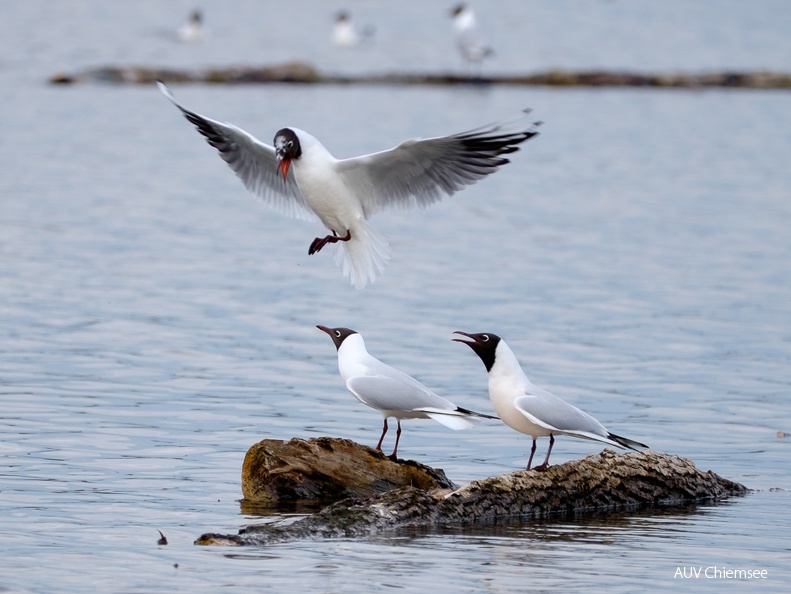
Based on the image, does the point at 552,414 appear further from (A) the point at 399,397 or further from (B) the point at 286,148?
(B) the point at 286,148

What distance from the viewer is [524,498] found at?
829 centimetres

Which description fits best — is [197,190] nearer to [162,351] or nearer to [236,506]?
[162,351]

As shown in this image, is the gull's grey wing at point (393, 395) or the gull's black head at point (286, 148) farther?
the gull's black head at point (286, 148)

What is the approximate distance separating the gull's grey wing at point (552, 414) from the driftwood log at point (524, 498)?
0.29 metres

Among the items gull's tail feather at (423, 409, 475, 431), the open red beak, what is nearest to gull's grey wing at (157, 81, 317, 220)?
the open red beak

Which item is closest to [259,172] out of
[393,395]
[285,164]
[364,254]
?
[364,254]

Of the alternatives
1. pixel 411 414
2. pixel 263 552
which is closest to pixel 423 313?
pixel 411 414

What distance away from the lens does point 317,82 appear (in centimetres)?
3634

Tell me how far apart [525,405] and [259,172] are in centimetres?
412

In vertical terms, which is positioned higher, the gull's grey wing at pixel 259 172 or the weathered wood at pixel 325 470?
the gull's grey wing at pixel 259 172

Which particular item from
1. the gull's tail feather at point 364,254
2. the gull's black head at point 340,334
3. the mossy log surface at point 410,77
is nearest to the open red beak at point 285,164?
the gull's tail feather at point 364,254

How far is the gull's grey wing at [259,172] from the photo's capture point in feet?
37.2

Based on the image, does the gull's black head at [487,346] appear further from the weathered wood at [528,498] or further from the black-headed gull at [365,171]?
the black-headed gull at [365,171]

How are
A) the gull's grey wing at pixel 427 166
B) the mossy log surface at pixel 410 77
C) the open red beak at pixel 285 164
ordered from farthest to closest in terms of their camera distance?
the mossy log surface at pixel 410 77 < the open red beak at pixel 285 164 < the gull's grey wing at pixel 427 166
